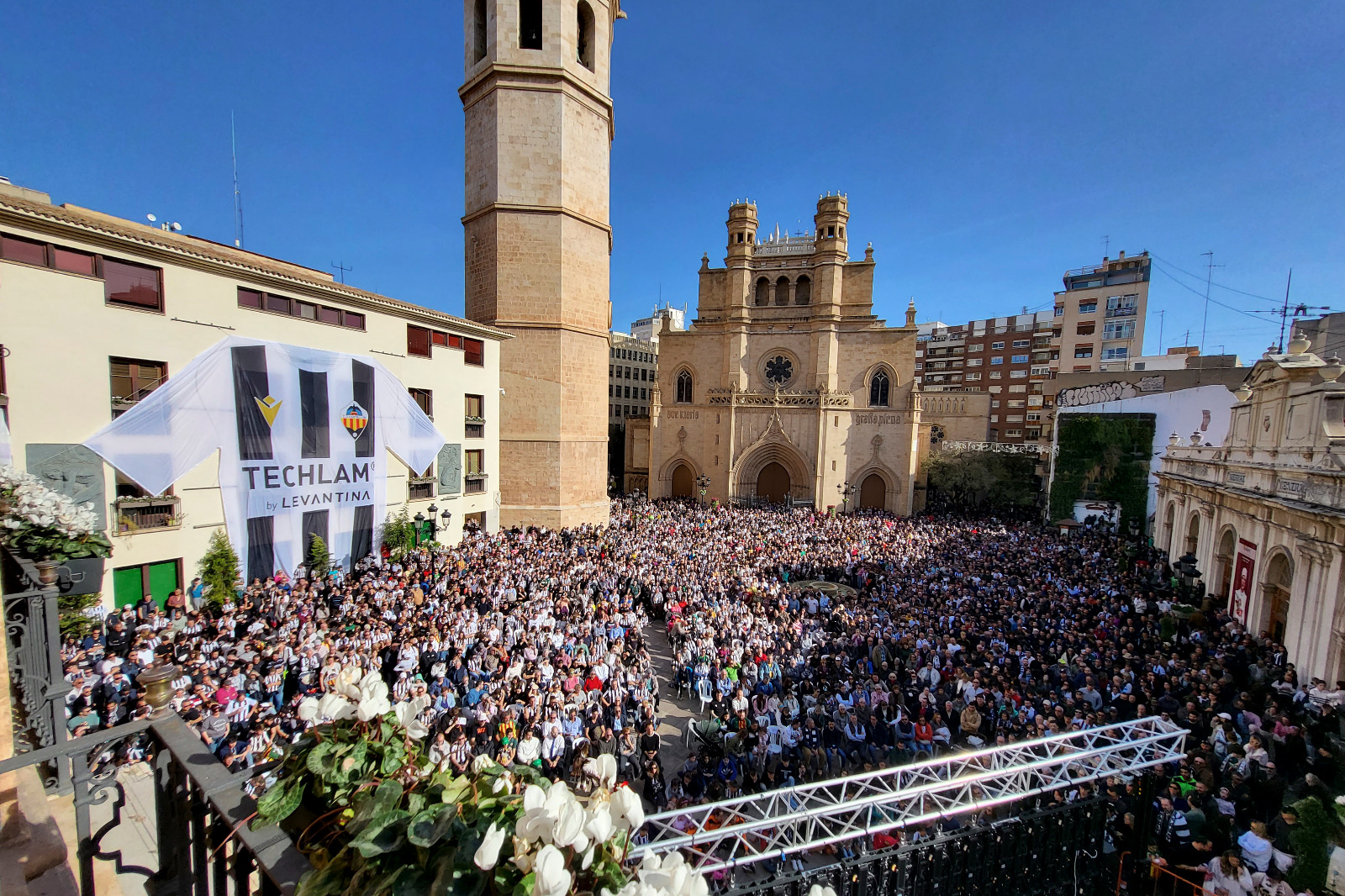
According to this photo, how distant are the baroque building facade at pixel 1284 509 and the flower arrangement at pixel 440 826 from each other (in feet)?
39.7

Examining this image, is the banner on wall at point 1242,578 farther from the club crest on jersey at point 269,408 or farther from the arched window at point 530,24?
the arched window at point 530,24

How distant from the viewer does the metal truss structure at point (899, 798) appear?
4.99 metres

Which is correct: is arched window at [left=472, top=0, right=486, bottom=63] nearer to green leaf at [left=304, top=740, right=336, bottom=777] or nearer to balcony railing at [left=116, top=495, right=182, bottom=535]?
balcony railing at [left=116, top=495, right=182, bottom=535]

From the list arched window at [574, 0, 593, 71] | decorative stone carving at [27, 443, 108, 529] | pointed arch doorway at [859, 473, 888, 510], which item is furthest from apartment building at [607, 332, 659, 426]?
decorative stone carving at [27, 443, 108, 529]

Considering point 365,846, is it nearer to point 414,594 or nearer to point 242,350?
point 414,594

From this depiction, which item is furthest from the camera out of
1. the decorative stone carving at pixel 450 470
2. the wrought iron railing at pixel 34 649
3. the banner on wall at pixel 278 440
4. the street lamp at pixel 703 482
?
the street lamp at pixel 703 482

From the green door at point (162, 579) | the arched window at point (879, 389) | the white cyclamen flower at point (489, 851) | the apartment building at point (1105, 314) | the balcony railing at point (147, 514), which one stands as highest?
the apartment building at point (1105, 314)

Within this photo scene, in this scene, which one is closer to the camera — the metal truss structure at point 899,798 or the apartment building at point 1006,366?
the metal truss structure at point 899,798

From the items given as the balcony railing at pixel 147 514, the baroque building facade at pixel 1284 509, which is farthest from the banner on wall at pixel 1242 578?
the balcony railing at pixel 147 514

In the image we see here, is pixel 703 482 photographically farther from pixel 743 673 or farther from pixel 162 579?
pixel 162 579

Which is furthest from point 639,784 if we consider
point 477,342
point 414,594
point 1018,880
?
point 477,342

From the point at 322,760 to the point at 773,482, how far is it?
3113cm

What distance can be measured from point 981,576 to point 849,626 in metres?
6.01

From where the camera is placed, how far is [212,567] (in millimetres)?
10859
